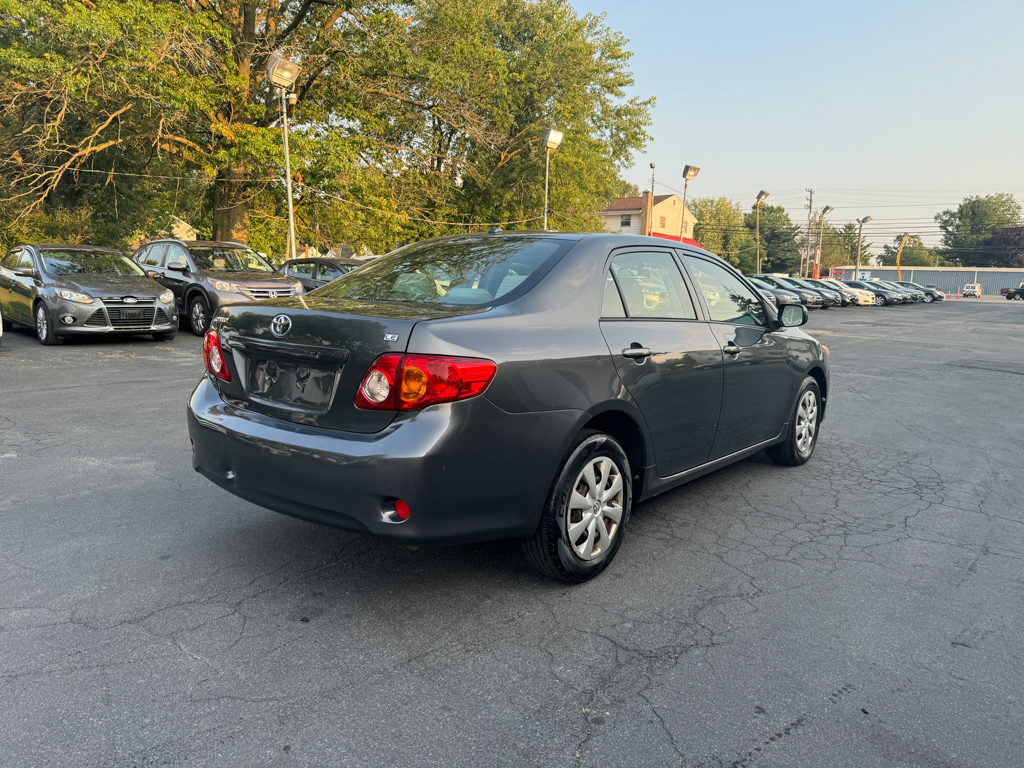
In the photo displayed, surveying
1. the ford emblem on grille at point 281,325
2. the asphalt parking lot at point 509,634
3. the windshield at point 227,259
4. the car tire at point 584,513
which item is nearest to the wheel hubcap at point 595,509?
the car tire at point 584,513

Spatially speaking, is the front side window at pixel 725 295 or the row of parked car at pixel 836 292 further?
the row of parked car at pixel 836 292

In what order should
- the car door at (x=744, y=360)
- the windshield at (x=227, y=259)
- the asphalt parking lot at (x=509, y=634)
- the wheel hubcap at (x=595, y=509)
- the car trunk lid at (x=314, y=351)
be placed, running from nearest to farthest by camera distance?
the asphalt parking lot at (x=509, y=634), the car trunk lid at (x=314, y=351), the wheel hubcap at (x=595, y=509), the car door at (x=744, y=360), the windshield at (x=227, y=259)

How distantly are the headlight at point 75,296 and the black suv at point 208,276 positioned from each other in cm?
218

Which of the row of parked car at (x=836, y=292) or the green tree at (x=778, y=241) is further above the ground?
the green tree at (x=778, y=241)

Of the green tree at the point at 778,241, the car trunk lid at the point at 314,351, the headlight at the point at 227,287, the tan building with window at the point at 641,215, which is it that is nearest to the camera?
the car trunk lid at the point at 314,351

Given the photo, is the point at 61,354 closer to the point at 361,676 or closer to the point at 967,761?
the point at 361,676

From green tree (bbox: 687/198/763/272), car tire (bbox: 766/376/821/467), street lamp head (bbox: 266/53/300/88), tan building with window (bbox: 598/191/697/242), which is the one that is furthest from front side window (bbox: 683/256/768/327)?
green tree (bbox: 687/198/763/272)

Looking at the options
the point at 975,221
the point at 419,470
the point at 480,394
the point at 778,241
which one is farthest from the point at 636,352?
the point at 975,221

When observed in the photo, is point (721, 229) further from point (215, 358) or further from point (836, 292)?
point (215, 358)

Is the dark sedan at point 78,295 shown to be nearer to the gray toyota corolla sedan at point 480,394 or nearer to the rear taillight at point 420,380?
the gray toyota corolla sedan at point 480,394

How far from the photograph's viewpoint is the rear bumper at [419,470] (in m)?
2.88

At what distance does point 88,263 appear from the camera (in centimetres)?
1273

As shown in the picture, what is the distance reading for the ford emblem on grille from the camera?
127 inches

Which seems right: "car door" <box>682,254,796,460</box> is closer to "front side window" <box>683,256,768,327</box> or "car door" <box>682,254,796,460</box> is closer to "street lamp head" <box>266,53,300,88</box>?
"front side window" <box>683,256,768,327</box>
